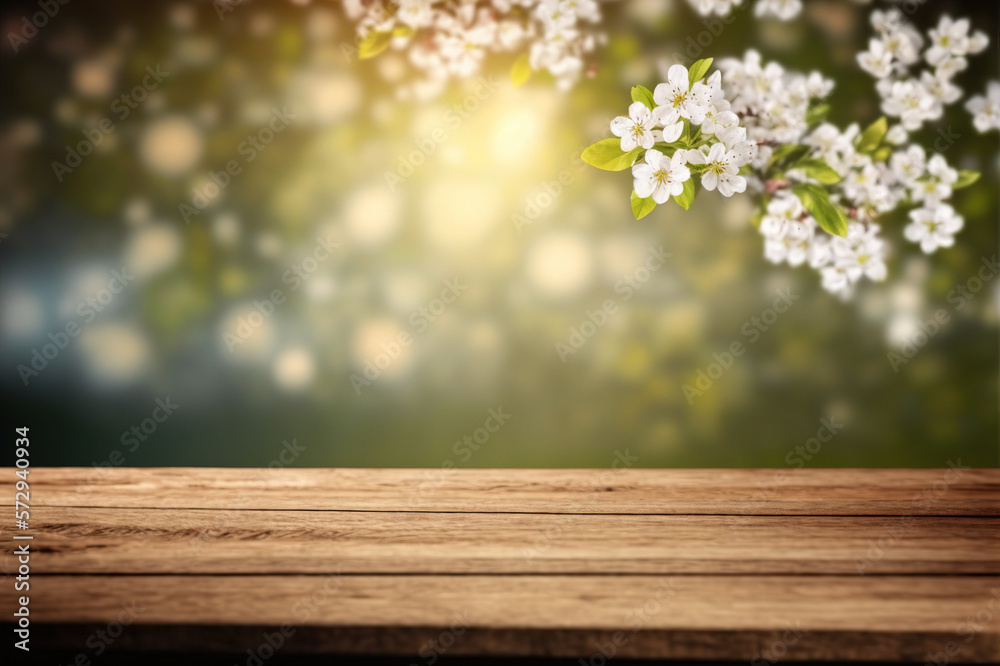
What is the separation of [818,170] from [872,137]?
0.29m

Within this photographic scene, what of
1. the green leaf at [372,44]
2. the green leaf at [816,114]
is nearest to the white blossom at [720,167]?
the green leaf at [816,114]

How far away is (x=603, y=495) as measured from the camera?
107 centimetres

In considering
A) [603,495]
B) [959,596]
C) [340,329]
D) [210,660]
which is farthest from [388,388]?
[959,596]

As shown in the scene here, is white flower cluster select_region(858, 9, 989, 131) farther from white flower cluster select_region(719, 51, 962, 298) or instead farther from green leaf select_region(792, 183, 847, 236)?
green leaf select_region(792, 183, 847, 236)

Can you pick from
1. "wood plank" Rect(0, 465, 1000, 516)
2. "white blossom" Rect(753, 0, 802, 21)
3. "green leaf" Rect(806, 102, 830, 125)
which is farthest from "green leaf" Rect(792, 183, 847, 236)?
"white blossom" Rect(753, 0, 802, 21)

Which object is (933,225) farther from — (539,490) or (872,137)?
(539,490)

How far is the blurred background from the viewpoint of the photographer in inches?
72.1

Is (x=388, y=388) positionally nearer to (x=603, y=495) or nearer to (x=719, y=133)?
(x=603, y=495)

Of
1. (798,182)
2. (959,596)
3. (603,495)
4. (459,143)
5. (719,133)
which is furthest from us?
(459,143)

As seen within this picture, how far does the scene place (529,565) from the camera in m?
0.78

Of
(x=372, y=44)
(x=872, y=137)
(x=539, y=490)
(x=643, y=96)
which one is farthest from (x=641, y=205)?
(x=372, y=44)

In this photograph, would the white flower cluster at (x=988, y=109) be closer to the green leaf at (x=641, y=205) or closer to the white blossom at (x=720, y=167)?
the white blossom at (x=720, y=167)

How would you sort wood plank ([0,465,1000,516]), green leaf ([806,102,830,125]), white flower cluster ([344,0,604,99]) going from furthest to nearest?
white flower cluster ([344,0,604,99]) < green leaf ([806,102,830,125]) < wood plank ([0,465,1000,516])

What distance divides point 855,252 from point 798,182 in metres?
0.24
